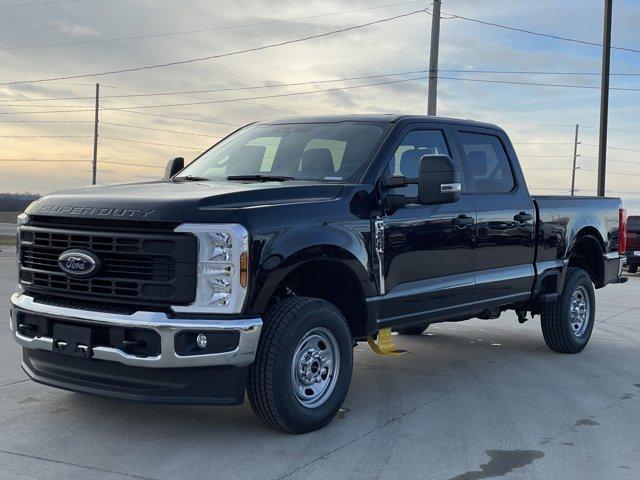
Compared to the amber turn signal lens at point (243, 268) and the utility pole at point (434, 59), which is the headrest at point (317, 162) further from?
the utility pole at point (434, 59)

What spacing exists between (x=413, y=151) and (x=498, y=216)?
117 centimetres

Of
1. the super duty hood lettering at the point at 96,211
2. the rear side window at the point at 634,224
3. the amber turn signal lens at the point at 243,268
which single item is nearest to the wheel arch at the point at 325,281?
the amber turn signal lens at the point at 243,268

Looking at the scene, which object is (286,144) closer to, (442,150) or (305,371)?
(442,150)

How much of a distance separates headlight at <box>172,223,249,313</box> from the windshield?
4.26ft

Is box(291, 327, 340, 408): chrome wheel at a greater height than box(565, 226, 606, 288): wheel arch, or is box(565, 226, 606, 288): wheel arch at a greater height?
box(565, 226, 606, 288): wheel arch

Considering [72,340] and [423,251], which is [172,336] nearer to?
[72,340]

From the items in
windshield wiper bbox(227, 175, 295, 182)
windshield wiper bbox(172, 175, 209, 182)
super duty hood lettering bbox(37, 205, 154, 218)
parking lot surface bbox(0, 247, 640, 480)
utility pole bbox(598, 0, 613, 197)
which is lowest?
parking lot surface bbox(0, 247, 640, 480)

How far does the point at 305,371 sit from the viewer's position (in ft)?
16.4

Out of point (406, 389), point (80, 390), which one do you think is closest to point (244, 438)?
point (80, 390)

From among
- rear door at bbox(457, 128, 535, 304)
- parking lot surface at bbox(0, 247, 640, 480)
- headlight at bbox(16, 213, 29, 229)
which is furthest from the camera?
rear door at bbox(457, 128, 535, 304)

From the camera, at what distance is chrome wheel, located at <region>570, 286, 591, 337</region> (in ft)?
26.9

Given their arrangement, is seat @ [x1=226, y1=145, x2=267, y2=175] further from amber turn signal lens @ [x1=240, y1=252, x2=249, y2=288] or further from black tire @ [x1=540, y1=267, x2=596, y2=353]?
black tire @ [x1=540, y1=267, x2=596, y2=353]

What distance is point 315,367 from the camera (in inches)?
200

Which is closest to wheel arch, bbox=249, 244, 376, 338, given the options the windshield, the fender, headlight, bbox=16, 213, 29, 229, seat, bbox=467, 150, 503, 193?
the fender
